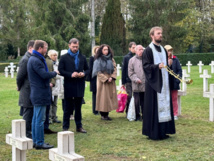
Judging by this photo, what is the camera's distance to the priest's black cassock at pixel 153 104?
7496mm

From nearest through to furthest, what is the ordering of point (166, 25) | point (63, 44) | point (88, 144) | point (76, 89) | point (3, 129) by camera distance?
1. point (88, 144)
2. point (76, 89)
3. point (3, 129)
4. point (63, 44)
5. point (166, 25)

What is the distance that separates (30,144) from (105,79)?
534 centimetres

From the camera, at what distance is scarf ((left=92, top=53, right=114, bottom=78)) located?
9.84 meters

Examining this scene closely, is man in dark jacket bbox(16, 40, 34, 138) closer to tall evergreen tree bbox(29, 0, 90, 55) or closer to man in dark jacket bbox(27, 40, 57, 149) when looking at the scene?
man in dark jacket bbox(27, 40, 57, 149)

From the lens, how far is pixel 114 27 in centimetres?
4000

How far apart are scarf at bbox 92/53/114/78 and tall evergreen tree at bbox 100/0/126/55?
99.0ft

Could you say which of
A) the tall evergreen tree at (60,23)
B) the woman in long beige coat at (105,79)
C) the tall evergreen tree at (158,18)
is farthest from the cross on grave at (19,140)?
the tall evergreen tree at (158,18)

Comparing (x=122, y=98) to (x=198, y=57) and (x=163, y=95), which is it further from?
(x=198, y=57)

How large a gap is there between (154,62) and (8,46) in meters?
44.3

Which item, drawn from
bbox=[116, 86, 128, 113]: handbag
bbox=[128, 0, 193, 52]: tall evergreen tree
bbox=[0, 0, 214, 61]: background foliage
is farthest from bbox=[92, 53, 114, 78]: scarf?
bbox=[128, 0, 193, 52]: tall evergreen tree

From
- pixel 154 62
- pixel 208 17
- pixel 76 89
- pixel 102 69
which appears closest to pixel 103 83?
pixel 102 69

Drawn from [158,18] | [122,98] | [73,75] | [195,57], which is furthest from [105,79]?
[158,18]

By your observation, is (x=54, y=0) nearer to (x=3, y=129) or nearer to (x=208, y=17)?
(x=208, y=17)

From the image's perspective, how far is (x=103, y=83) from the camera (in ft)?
32.8
